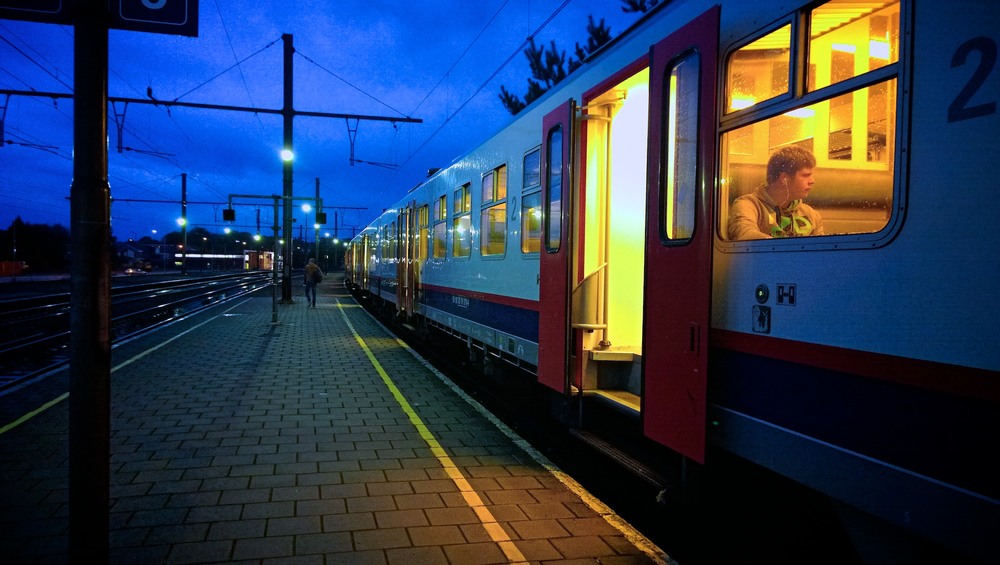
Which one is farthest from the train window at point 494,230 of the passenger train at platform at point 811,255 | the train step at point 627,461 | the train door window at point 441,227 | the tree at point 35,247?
the tree at point 35,247

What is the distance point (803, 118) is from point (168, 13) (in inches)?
124

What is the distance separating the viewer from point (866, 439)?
252 centimetres

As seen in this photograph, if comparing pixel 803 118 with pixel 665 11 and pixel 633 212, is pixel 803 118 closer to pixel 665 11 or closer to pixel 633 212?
pixel 665 11

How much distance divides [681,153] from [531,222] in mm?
2879

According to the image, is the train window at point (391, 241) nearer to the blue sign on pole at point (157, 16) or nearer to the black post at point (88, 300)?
the blue sign on pole at point (157, 16)

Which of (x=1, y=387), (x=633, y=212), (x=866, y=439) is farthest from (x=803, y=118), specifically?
(x=1, y=387)

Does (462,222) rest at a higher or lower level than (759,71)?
lower

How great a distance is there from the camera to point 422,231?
42.6ft

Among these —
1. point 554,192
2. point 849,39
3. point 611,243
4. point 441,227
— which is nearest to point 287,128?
point 441,227

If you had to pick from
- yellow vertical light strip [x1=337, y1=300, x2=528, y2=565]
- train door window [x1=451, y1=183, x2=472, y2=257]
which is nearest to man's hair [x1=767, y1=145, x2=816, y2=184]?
yellow vertical light strip [x1=337, y1=300, x2=528, y2=565]

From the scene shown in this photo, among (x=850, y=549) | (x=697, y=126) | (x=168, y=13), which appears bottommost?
(x=850, y=549)

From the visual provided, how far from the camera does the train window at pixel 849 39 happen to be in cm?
260

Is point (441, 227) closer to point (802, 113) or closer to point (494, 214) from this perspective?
point (494, 214)

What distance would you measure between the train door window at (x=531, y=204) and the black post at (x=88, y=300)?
12.9ft
